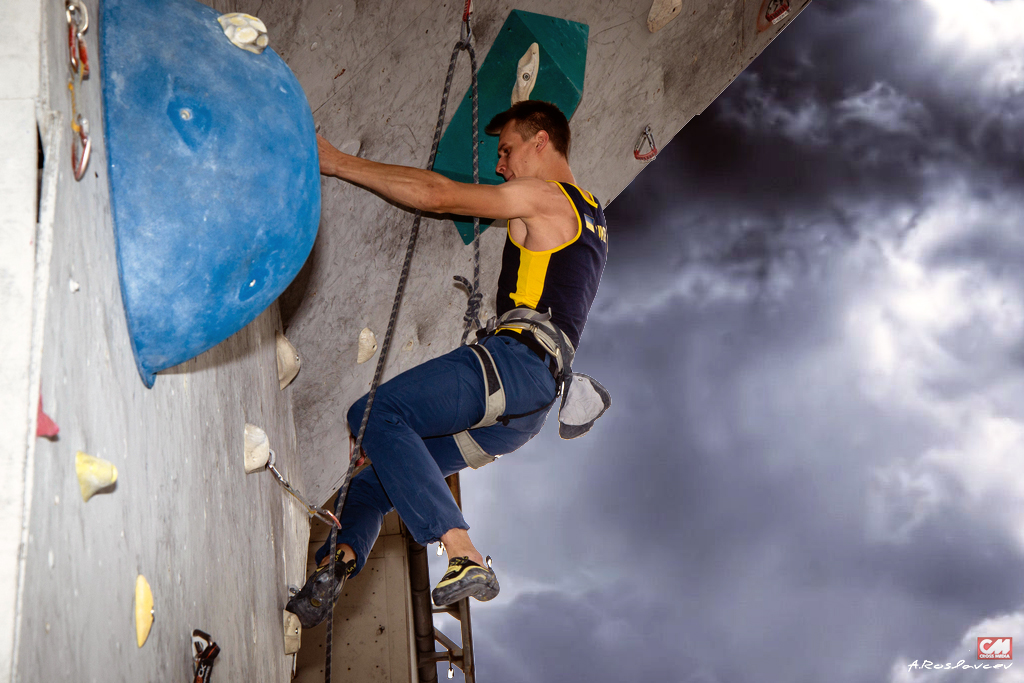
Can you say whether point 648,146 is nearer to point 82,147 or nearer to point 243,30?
point 243,30

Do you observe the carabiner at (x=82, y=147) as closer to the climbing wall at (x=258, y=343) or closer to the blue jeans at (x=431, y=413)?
the climbing wall at (x=258, y=343)

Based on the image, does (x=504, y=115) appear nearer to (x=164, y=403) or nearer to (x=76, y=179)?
(x=164, y=403)

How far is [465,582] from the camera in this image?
63.9 inches

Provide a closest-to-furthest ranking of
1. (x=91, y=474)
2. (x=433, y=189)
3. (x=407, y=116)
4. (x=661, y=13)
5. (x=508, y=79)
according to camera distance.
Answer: (x=91, y=474), (x=433, y=189), (x=407, y=116), (x=508, y=79), (x=661, y=13)

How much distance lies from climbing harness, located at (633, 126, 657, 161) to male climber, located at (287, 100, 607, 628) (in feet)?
2.71

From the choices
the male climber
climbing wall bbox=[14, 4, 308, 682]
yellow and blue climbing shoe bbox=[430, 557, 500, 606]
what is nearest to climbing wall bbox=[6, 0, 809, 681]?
climbing wall bbox=[14, 4, 308, 682]

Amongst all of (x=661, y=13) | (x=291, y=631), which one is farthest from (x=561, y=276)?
(x=291, y=631)

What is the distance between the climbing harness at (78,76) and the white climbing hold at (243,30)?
0.86ft

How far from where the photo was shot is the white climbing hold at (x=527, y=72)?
2357 millimetres

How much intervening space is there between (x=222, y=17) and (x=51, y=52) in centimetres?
40

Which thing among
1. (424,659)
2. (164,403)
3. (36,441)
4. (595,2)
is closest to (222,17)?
(164,403)

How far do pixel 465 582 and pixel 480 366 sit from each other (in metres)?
0.51

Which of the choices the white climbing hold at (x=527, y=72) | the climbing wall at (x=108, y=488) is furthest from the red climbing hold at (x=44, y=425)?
the white climbing hold at (x=527, y=72)

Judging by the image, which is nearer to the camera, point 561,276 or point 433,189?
point 433,189
